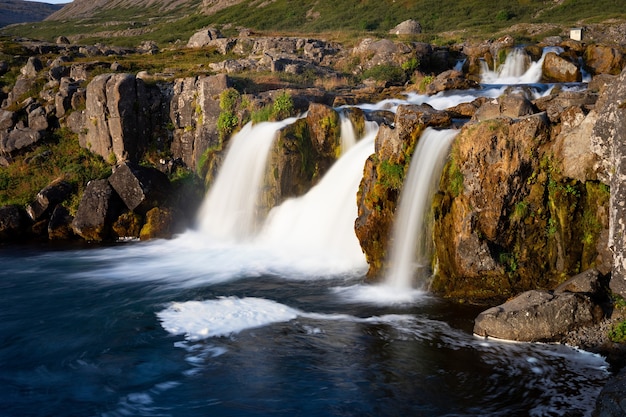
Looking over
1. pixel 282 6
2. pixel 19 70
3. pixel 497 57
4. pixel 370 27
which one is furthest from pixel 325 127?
pixel 282 6

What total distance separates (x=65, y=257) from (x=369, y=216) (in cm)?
1157

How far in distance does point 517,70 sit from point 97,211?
2304 cm

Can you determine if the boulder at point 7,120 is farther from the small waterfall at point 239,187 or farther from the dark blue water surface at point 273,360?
the dark blue water surface at point 273,360

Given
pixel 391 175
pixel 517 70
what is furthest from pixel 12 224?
pixel 517 70

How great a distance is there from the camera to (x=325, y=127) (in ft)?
70.5

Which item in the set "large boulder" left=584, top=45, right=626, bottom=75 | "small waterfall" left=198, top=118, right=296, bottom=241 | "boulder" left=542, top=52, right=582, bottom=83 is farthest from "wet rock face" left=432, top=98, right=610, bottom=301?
"large boulder" left=584, top=45, right=626, bottom=75

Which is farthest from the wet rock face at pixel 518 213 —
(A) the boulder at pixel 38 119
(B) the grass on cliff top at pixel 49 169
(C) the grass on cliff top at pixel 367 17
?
(C) the grass on cliff top at pixel 367 17

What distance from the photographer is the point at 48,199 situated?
984 inches

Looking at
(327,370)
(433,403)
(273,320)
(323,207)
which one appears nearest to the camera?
(433,403)

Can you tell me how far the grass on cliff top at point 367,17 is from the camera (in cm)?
6241

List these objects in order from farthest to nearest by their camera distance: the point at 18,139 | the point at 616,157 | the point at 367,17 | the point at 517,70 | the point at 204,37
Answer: the point at 367,17, the point at 204,37, the point at 517,70, the point at 18,139, the point at 616,157

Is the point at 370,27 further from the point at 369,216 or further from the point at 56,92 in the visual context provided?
the point at 369,216

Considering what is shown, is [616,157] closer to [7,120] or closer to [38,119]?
[38,119]

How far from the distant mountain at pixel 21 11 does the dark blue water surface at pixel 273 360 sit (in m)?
183
